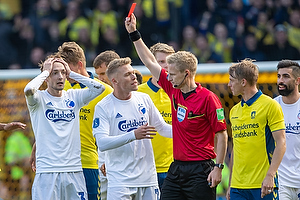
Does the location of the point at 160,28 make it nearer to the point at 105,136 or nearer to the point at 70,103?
the point at 70,103

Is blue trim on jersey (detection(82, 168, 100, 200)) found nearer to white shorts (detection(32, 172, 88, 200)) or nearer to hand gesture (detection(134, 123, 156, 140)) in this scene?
white shorts (detection(32, 172, 88, 200))

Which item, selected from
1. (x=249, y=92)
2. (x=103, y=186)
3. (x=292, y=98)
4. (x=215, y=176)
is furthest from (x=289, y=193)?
(x=103, y=186)

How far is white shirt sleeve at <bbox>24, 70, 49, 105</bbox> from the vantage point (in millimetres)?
5098

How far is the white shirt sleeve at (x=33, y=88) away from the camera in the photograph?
510cm

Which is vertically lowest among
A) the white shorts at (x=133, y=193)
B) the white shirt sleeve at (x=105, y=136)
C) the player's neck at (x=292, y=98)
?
the white shorts at (x=133, y=193)

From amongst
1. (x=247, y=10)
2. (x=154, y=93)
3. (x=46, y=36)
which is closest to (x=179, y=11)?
(x=247, y=10)

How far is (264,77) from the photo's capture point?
26.3 feet

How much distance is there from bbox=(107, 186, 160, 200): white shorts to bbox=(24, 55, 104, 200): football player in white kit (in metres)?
0.45

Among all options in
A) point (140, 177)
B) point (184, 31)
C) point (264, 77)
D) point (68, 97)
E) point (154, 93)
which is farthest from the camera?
point (184, 31)

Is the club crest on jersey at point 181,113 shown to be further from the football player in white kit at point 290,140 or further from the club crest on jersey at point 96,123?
the football player in white kit at point 290,140

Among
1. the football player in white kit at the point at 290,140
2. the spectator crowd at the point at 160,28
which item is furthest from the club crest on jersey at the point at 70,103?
the spectator crowd at the point at 160,28

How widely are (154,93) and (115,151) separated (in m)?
1.19

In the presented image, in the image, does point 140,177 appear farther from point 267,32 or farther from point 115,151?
point 267,32

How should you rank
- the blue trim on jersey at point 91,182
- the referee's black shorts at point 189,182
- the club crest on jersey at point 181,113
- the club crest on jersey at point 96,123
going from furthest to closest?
the blue trim on jersey at point 91,182
the club crest on jersey at point 96,123
the club crest on jersey at point 181,113
the referee's black shorts at point 189,182
